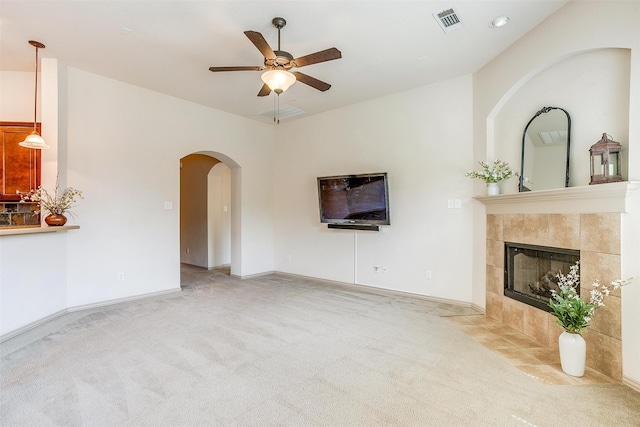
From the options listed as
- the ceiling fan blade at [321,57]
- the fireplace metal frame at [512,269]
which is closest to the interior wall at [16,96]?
the ceiling fan blade at [321,57]

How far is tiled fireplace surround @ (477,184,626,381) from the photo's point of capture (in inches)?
90.4

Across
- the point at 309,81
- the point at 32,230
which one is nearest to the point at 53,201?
the point at 32,230

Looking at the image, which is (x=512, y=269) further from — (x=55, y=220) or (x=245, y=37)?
(x=55, y=220)

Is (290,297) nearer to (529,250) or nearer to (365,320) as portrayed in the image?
(365,320)

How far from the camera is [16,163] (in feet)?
12.5

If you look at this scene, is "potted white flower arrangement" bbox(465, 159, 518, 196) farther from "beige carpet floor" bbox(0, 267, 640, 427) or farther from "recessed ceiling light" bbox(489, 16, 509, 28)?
"beige carpet floor" bbox(0, 267, 640, 427)

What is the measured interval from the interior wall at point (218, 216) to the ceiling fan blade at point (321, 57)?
482 centimetres

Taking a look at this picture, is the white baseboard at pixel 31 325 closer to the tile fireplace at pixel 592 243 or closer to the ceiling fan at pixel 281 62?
the ceiling fan at pixel 281 62

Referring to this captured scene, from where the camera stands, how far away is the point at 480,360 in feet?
8.44

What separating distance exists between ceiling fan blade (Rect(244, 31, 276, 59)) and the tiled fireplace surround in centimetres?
276

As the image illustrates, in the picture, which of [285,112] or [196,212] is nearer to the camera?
[285,112]

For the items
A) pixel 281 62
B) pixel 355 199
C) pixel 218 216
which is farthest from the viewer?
pixel 218 216

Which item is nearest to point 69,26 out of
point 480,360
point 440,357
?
point 440,357

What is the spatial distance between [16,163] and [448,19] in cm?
522
